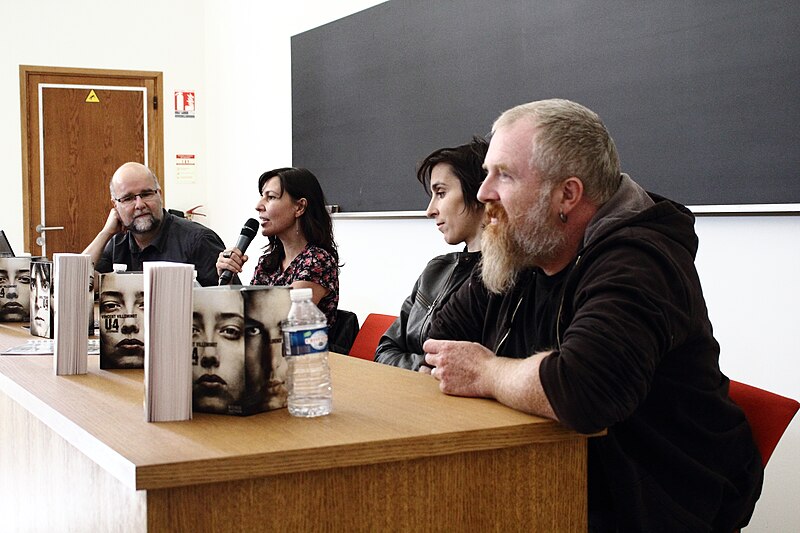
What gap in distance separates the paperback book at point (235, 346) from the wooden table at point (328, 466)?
35mm

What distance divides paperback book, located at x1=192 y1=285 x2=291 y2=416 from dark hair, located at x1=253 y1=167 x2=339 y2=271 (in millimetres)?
2209

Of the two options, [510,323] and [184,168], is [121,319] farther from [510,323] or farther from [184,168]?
[184,168]

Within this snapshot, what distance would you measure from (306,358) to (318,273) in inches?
→ 81.4

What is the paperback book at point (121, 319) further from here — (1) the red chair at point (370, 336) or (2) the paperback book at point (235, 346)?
(1) the red chair at point (370, 336)

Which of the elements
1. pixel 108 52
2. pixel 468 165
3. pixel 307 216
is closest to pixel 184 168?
pixel 108 52

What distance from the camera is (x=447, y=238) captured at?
2928mm

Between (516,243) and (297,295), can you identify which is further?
(516,243)

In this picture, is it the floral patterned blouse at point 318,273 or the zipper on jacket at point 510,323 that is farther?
the floral patterned blouse at point 318,273

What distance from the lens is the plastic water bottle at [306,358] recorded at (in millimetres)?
1484

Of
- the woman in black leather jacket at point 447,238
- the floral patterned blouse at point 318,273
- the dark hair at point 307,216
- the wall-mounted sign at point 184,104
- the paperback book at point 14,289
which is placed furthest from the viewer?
the wall-mounted sign at point 184,104

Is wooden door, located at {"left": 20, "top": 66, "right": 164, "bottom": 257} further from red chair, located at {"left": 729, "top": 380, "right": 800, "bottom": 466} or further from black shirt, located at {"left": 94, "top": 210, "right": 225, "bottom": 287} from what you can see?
red chair, located at {"left": 729, "top": 380, "right": 800, "bottom": 466}

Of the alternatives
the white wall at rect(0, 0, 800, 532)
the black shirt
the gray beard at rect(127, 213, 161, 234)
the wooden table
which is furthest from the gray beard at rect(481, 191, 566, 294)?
the gray beard at rect(127, 213, 161, 234)

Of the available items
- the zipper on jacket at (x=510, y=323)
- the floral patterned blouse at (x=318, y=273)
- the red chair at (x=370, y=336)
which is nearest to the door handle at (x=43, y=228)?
the floral patterned blouse at (x=318, y=273)

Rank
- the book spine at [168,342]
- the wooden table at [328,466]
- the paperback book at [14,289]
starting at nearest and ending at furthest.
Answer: the wooden table at [328,466] → the book spine at [168,342] → the paperback book at [14,289]
